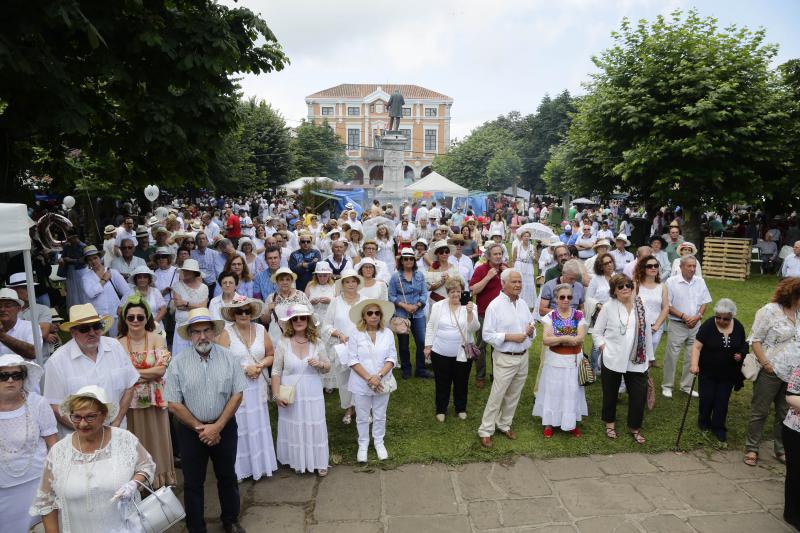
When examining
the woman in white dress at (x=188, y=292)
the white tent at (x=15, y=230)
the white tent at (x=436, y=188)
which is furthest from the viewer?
the white tent at (x=436, y=188)

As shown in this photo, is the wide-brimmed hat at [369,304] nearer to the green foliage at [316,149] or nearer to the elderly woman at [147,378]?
the elderly woman at [147,378]

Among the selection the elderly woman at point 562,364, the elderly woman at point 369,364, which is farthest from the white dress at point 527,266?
the elderly woman at point 369,364

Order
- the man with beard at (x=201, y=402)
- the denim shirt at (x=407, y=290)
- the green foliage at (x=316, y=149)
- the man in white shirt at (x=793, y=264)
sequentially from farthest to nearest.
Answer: the green foliage at (x=316, y=149) → the man in white shirt at (x=793, y=264) → the denim shirt at (x=407, y=290) → the man with beard at (x=201, y=402)

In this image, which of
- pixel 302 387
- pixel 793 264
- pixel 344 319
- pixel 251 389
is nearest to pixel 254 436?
pixel 251 389

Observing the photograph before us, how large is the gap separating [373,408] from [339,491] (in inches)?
34.1

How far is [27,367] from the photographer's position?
11.7 feet

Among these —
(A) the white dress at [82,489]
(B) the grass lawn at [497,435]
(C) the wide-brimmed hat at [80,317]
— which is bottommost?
(B) the grass lawn at [497,435]

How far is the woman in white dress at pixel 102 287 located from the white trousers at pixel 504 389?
14.7 feet

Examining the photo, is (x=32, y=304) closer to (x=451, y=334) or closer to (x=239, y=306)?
(x=239, y=306)

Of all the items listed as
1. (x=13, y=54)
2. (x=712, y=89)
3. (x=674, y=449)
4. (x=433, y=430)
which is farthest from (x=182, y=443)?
(x=712, y=89)

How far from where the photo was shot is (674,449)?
5758mm

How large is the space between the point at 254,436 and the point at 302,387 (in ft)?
2.06

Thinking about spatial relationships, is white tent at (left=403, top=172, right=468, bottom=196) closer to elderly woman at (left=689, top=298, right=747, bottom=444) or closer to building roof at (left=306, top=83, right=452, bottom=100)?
elderly woman at (left=689, top=298, right=747, bottom=444)

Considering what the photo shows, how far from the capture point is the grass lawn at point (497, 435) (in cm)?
568
